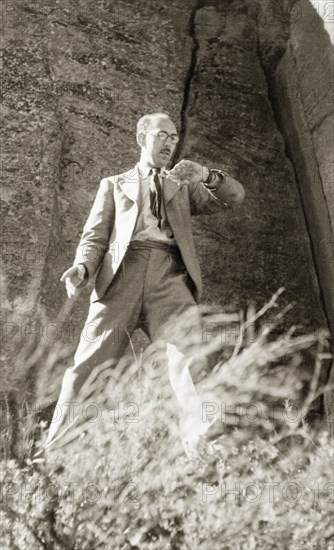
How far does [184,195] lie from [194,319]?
0.76 metres

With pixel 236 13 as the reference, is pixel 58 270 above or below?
below

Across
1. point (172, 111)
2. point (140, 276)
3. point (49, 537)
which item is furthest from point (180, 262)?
point (172, 111)

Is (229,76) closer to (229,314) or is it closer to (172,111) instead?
(172,111)

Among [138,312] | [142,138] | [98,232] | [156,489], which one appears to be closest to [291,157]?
[142,138]

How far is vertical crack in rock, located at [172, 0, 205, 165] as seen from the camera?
6.77m

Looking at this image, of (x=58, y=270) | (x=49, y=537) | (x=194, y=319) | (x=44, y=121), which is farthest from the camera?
(x=44, y=121)

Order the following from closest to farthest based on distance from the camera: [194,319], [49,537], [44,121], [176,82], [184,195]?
[49,537] < [194,319] < [184,195] < [44,121] < [176,82]

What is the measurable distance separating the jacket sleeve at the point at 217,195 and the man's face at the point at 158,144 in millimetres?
220

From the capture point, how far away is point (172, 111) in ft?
22.6

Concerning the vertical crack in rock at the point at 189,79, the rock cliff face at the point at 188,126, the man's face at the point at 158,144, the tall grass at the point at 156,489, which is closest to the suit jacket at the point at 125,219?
the man's face at the point at 158,144

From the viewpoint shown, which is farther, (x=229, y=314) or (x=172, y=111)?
(x=172, y=111)

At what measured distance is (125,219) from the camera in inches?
189

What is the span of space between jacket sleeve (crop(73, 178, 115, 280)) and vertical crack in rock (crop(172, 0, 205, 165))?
1801mm

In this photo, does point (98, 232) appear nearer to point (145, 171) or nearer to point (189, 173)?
point (145, 171)
